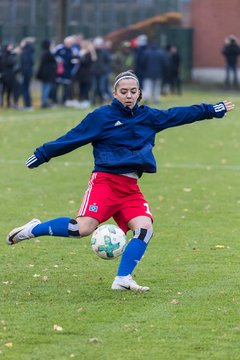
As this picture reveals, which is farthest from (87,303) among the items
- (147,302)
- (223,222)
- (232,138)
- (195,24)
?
(195,24)

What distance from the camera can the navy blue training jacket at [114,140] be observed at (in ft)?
29.7

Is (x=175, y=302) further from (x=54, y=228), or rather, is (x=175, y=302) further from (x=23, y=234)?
(x=23, y=234)

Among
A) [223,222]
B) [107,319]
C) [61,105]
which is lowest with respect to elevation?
[61,105]

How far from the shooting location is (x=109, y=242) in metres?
8.92

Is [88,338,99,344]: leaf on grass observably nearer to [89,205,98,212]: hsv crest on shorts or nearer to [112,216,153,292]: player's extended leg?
[112,216,153,292]: player's extended leg

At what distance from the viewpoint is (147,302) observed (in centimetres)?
855

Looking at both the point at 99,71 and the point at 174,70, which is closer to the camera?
the point at 99,71

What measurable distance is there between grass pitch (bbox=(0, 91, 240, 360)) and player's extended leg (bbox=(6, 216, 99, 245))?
1.46 feet

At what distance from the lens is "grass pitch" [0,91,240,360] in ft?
23.8

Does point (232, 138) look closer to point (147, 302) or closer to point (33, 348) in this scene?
point (147, 302)

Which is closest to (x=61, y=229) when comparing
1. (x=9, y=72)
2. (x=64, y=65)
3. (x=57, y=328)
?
(x=57, y=328)

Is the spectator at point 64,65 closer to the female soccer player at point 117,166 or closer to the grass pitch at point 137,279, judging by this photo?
the grass pitch at point 137,279

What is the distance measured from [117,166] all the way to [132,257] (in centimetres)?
77

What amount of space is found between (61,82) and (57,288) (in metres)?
27.3
